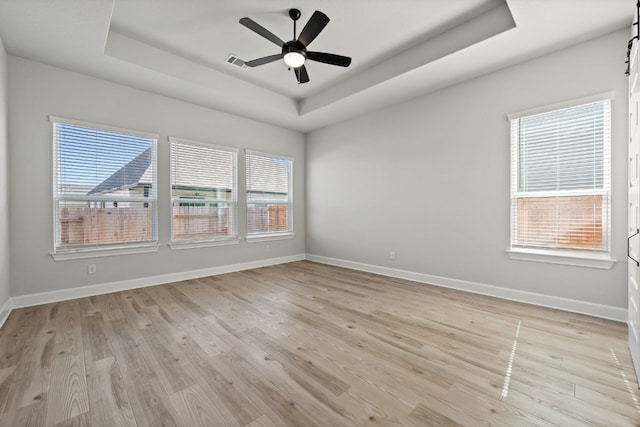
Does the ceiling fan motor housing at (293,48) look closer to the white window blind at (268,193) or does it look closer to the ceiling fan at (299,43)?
the ceiling fan at (299,43)

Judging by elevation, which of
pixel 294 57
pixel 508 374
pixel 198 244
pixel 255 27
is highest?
pixel 255 27

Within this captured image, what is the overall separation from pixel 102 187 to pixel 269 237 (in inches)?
112

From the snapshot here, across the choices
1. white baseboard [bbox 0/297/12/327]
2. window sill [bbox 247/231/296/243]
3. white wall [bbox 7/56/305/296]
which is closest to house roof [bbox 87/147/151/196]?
white wall [bbox 7/56/305/296]

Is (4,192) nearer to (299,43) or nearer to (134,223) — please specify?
(134,223)

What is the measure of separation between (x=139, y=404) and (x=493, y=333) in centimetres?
283

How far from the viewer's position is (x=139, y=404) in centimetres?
160

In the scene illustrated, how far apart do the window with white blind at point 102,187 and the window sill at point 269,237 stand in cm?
169

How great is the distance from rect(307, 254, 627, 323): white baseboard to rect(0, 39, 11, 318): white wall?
15.6ft

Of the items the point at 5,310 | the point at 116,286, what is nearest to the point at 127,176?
the point at 116,286

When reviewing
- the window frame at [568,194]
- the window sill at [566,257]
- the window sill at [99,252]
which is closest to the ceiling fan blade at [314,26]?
the window frame at [568,194]

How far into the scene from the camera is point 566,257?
9.98ft

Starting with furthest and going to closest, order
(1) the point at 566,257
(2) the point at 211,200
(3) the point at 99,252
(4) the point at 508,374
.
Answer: (2) the point at 211,200 → (3) the point at 99,252 → (1) the point at 566,257 → (4) the point at 508,374

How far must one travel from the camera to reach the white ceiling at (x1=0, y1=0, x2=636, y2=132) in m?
2.60

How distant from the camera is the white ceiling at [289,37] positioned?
2596mm
